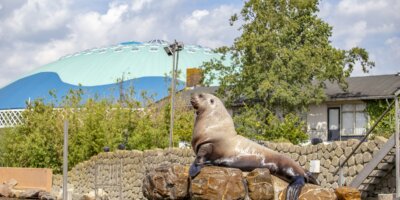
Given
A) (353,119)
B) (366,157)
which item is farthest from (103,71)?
(366,157)

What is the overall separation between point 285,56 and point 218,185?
901 inches

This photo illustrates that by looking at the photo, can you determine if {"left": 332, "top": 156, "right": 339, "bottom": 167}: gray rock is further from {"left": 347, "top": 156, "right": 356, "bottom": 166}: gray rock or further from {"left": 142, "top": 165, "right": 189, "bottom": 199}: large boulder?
{"left": 142, "top": 165, "right": 189, "bottom": 199}: large boulder

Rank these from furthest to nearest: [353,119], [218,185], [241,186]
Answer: [353,119] → [241,186] → [218,185]

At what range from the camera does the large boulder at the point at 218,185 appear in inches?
488

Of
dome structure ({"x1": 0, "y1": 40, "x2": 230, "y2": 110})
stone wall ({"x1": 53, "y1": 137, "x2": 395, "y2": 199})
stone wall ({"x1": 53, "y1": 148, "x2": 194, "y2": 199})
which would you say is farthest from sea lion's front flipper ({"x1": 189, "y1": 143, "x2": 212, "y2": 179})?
dome structure ({"x1": 0, "y1": 40, "x2": 230, "y2": 110})

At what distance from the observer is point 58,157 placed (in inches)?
1457

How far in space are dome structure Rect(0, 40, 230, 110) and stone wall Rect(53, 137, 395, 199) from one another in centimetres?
3178

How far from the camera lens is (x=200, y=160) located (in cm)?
1302

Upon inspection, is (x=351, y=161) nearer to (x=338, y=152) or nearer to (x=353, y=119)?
(x=338, y=152)

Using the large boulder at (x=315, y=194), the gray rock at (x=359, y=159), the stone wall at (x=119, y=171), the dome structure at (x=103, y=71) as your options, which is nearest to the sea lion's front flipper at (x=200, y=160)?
the large boulder at (x=315, y=194)

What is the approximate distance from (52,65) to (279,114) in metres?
43.7

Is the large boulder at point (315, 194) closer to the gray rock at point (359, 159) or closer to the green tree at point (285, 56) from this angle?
the gray rock at point (359, 159)

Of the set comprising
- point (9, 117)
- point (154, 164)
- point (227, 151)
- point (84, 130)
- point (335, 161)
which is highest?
point (9, 117)

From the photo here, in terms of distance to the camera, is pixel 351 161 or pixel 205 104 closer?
pixel 205 104
